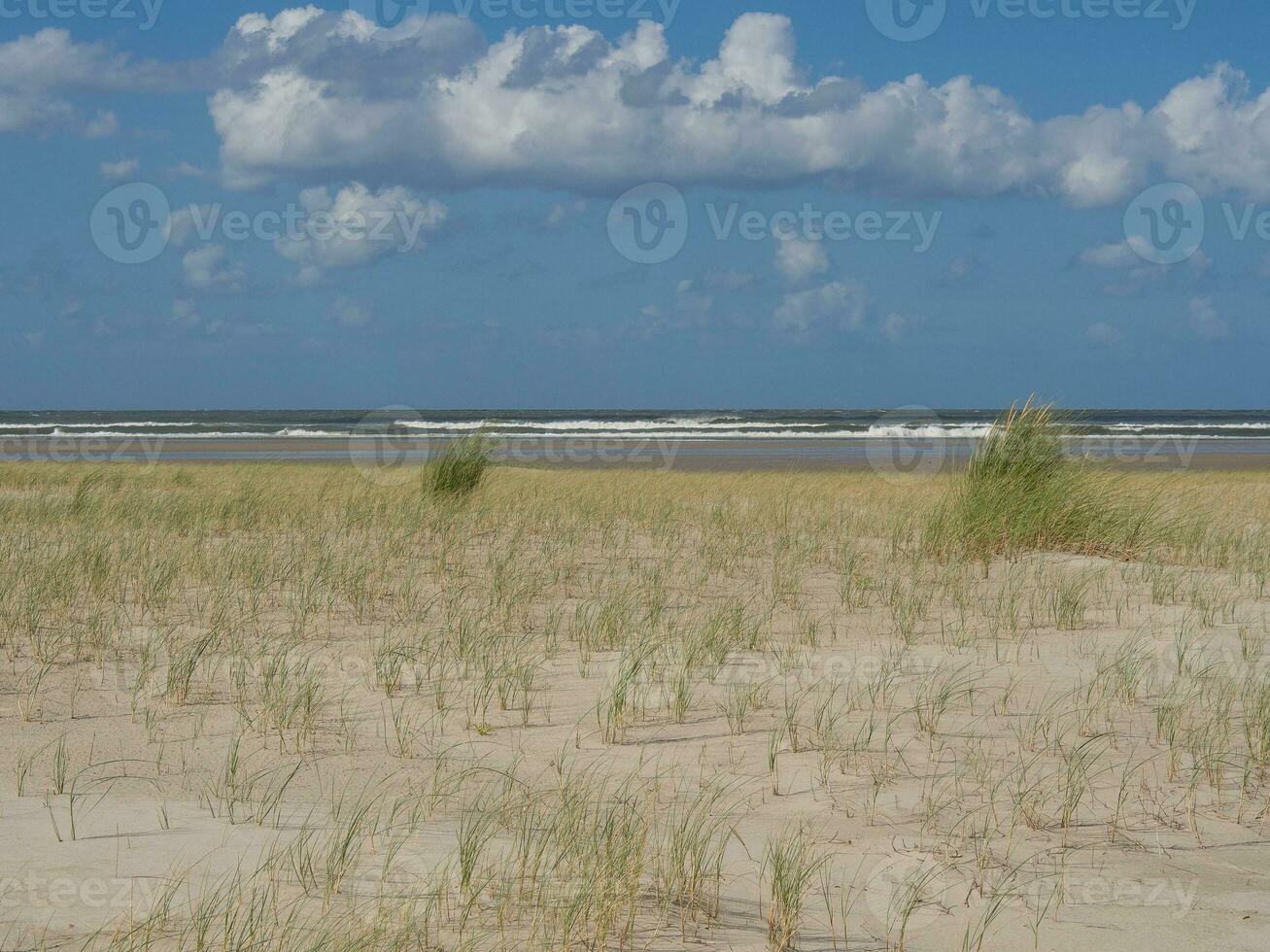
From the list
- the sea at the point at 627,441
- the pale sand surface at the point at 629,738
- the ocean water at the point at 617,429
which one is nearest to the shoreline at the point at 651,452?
the sea at the point at 627,441

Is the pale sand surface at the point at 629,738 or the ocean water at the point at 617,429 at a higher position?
the ocean water at the point at 617,429

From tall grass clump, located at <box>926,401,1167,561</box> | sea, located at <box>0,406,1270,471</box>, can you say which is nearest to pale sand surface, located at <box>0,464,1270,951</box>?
tall grass clump, located at <box>926,401,1167,561</box>

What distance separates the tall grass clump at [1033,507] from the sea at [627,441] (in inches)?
505

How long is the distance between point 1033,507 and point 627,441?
3437 cm

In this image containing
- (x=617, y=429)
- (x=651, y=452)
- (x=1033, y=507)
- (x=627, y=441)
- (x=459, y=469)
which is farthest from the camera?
(x=617, y=429)

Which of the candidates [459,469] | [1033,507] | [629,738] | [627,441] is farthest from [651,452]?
[629,738]

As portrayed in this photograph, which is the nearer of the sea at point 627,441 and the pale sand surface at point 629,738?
the pale sand surface at point 629,738

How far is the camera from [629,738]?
14.9ft

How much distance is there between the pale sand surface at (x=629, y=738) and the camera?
2895mm

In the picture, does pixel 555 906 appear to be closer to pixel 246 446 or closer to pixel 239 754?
pixel 239 754

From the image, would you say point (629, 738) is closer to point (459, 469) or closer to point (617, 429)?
point (459, 469)

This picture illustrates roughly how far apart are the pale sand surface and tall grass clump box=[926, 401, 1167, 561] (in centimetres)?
48

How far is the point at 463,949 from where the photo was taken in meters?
2.58

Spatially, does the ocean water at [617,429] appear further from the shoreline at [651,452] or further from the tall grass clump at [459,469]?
the tall grass clump at [459,469]
